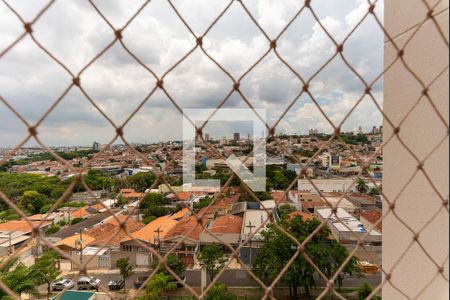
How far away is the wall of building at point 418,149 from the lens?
45 cm

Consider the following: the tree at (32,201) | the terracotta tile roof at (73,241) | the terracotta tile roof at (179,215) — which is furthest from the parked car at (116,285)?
the tree at (32,201)

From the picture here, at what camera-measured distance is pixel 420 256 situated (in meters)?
0.50

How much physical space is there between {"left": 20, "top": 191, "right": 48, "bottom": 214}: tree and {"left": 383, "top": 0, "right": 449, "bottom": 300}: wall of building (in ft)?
24.2

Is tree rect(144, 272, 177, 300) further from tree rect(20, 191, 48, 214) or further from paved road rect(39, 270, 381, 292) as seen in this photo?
tree rect(20, 191, 48, 214)

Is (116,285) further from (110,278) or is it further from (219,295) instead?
(219,295)

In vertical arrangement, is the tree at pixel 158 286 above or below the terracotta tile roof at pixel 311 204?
below

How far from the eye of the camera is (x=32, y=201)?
6801 millimetres

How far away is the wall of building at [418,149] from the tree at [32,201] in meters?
7.38

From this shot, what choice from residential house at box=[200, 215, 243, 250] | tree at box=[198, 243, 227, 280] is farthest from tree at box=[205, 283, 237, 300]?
residential house at box=[200, 215, 243, 250]

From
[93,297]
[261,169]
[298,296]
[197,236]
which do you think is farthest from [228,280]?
[261,169]

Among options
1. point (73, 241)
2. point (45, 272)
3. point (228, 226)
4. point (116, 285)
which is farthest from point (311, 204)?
point (45, 272)

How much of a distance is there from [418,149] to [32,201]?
7.97 m

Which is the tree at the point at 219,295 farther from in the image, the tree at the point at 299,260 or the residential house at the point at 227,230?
the residential house at the point at 227,230

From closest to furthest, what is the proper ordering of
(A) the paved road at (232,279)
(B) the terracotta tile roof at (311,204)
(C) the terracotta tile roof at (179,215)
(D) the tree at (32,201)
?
(A) the paved road at (232,279) < (D) the tree at (32,201) < (C) the terracotta tile roof at (179,215) < (B) the terracotta tile roof at (311,204)
